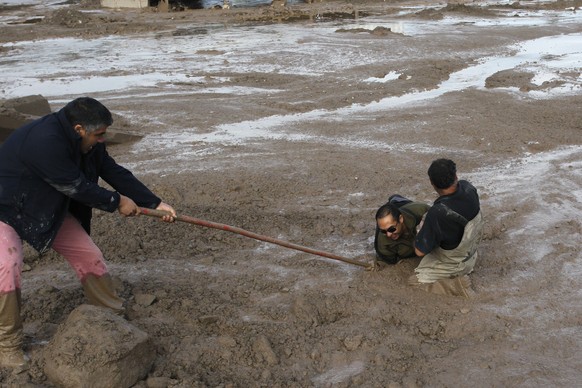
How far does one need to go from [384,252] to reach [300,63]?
9.40 meters

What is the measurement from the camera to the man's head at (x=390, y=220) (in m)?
4.68

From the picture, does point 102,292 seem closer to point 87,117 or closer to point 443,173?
point 87,117

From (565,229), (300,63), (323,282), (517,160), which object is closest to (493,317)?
(323,282)

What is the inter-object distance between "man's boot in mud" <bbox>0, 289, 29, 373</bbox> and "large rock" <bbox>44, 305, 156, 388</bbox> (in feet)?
0.59

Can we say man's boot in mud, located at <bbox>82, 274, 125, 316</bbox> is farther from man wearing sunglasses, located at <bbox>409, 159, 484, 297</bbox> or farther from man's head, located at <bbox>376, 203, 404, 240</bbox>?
man wearing sunglasses, located at <bbox>409, 159, 484, 297</bbox>

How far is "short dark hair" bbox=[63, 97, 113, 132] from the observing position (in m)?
3.43

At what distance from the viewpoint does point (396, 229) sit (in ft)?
15.6

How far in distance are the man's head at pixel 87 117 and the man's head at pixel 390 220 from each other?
2148mm

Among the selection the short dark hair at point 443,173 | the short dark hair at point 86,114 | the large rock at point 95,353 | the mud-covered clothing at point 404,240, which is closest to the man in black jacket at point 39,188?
the short dark hair at point 86,114

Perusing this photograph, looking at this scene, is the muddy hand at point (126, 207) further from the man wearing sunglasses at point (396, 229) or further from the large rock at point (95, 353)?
the man wearing sunglasses at point (396, 229)

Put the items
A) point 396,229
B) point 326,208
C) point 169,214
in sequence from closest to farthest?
point 169,214, point 396,229, point 326,208

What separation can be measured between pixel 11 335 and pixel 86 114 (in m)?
1.30

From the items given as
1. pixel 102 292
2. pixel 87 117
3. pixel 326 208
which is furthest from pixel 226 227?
pixel 326 208

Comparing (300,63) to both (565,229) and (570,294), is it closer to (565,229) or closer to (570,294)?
(565,229)
